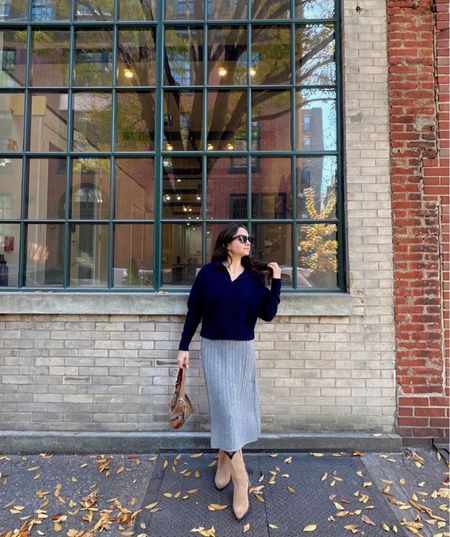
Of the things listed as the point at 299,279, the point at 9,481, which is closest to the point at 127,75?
the point at 299,279

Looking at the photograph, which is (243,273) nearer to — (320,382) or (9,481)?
(320,382)

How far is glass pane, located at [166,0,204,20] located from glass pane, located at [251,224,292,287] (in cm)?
233

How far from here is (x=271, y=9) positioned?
158 inches

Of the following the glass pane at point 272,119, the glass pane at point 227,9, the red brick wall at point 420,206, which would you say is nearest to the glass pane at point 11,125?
the glass pane at point 227,9

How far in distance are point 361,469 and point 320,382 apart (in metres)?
0.77

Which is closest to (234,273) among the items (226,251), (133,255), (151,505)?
(226,251)

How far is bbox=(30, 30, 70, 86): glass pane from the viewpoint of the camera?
4059mm

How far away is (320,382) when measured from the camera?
3633 mm

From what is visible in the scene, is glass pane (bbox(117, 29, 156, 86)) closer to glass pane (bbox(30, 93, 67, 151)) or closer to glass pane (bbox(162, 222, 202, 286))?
glass pane (bbox(30, 93, 67, 151))

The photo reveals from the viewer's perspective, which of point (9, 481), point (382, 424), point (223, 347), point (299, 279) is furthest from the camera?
point (299, 279)

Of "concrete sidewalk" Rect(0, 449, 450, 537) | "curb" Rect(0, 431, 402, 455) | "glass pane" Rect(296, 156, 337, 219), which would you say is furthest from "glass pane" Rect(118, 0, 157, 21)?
"concrete sidewalk" Rect(0, 449, 450, 537)

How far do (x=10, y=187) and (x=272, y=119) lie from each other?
9.18 ft

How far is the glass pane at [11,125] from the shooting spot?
13.2ft

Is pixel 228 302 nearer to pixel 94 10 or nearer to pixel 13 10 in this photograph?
pixel 94 10
